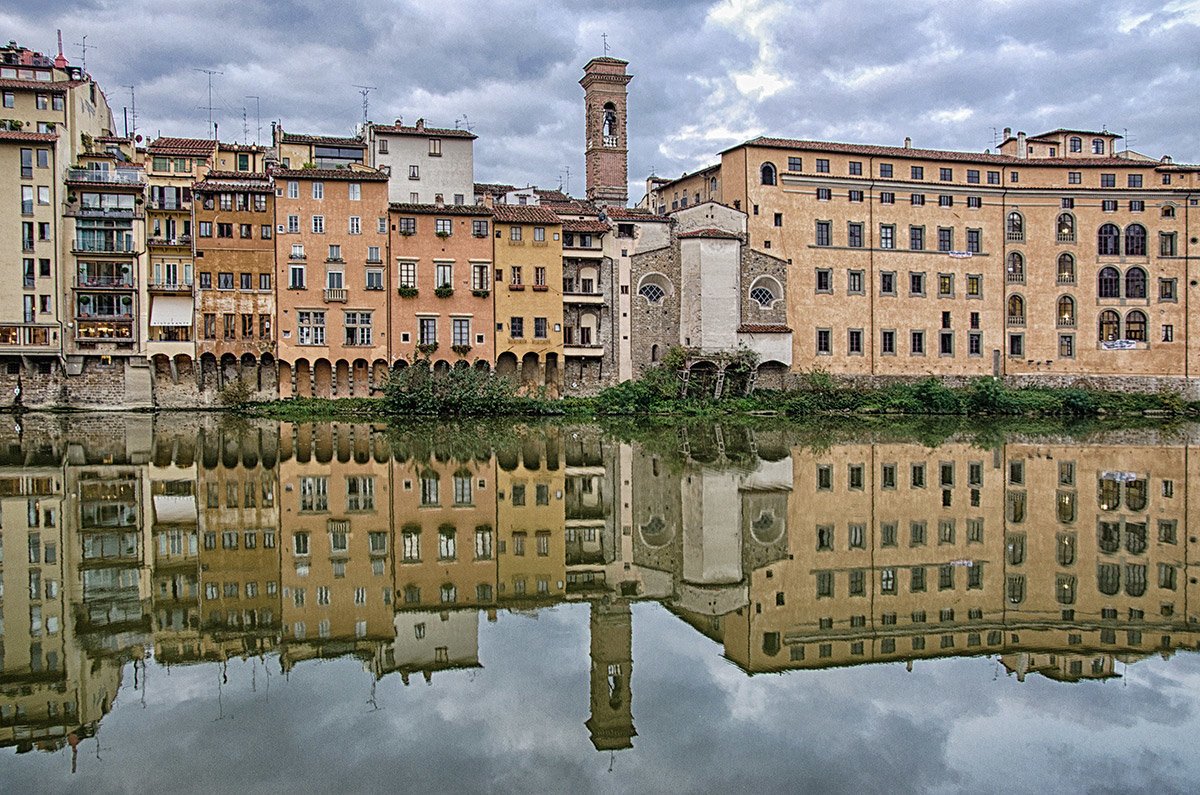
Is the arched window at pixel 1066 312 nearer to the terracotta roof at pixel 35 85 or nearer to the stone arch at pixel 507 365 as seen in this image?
the stone arch at pixel 507 365

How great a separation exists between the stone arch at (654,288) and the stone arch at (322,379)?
56.7ft

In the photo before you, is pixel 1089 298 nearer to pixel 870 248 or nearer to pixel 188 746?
pixel 870 248

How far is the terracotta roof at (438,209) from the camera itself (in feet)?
156

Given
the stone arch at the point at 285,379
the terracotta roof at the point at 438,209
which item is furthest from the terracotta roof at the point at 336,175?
the stone arch at the point at 285,379

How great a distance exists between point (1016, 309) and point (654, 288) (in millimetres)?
23269

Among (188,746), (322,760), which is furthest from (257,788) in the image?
(188,746)

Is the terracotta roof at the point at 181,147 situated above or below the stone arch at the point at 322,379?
above

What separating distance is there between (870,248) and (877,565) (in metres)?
44.1

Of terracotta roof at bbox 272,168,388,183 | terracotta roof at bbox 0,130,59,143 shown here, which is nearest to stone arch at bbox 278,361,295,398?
terracotta roof at bbox 272,168,388,183

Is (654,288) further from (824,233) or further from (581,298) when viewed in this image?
(824,233)

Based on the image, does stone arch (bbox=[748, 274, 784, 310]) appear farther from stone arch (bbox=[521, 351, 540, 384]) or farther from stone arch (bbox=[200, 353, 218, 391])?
stone arch (bbox=[200, 353, 218, 391])

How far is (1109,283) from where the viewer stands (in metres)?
57.1

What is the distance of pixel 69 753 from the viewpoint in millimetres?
7043

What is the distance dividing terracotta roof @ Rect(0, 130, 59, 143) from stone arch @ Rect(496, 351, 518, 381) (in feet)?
80.9
